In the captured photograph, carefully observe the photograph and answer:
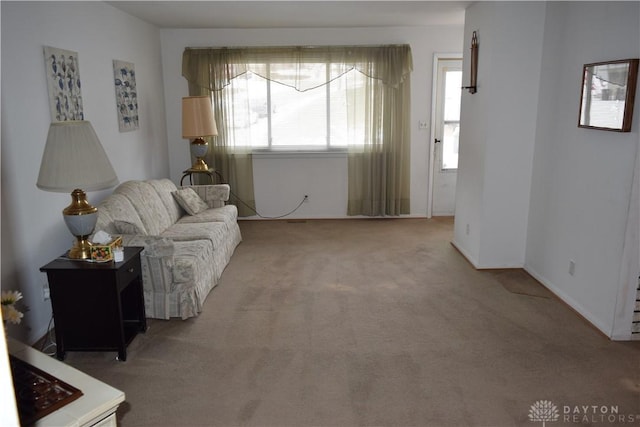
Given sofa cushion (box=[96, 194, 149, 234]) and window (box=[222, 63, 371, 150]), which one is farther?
window (box=[222, 63, 371, 150])

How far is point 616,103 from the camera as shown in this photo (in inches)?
128

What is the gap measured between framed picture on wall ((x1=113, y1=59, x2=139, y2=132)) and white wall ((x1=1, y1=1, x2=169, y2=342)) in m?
0.16

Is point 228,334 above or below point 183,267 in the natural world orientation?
below

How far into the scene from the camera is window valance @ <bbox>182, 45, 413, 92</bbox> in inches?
246

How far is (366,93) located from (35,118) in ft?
13.2

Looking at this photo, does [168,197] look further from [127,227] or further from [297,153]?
[297,153]

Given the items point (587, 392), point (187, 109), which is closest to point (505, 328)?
point (587, 392)

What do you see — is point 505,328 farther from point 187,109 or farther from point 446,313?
point 187,109

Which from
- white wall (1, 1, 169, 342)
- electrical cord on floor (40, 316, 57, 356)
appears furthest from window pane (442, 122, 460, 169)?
electrical cord on floor (40, 316, 57, 356)

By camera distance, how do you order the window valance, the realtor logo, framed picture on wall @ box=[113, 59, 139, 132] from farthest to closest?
the window valance
framed picture on wall @ box=[113, 59, 139, 132]
the realtor logo

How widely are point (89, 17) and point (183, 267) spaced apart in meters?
2.43

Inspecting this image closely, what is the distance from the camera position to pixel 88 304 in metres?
3.04

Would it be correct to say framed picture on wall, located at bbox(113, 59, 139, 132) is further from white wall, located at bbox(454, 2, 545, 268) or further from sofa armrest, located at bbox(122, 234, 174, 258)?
white wall, located at bbox(454, 2, 545, 268)

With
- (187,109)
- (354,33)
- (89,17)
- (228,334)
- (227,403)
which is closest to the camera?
(227,403)
